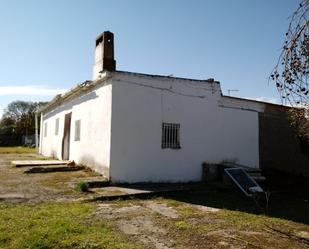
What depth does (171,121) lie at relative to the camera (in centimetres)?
1205

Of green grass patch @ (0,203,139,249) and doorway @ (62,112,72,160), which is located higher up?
doorway @ (62,112,72,160)

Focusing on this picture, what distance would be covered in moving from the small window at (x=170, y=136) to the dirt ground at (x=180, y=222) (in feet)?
8.14

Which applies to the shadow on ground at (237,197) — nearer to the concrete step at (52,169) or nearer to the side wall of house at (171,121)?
the side wall of house at (171,121)

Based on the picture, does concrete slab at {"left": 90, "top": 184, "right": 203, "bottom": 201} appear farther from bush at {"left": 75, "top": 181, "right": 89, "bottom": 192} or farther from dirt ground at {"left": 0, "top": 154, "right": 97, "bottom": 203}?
dirt ground at {"left": 0, "top": 154, "right": 97, "bottom": 203}

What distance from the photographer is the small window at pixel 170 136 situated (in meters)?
11.9

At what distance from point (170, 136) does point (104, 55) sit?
3724 mm

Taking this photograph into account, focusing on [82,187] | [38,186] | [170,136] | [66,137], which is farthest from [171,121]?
[66,137]

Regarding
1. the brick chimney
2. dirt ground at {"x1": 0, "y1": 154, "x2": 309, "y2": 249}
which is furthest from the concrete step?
the brick chimney

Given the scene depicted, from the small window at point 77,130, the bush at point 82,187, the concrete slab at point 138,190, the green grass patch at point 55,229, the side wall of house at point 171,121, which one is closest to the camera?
the green grass patch at point 55,229

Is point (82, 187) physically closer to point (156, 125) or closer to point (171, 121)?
point (156, 125)

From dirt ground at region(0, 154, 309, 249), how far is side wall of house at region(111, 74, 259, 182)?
2029 millimetres

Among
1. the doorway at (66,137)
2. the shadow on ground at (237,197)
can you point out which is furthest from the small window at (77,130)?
the shadow on ground at (237,197)

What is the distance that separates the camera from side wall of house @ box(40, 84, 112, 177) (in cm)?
1145

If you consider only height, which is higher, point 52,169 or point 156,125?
point 156,125
